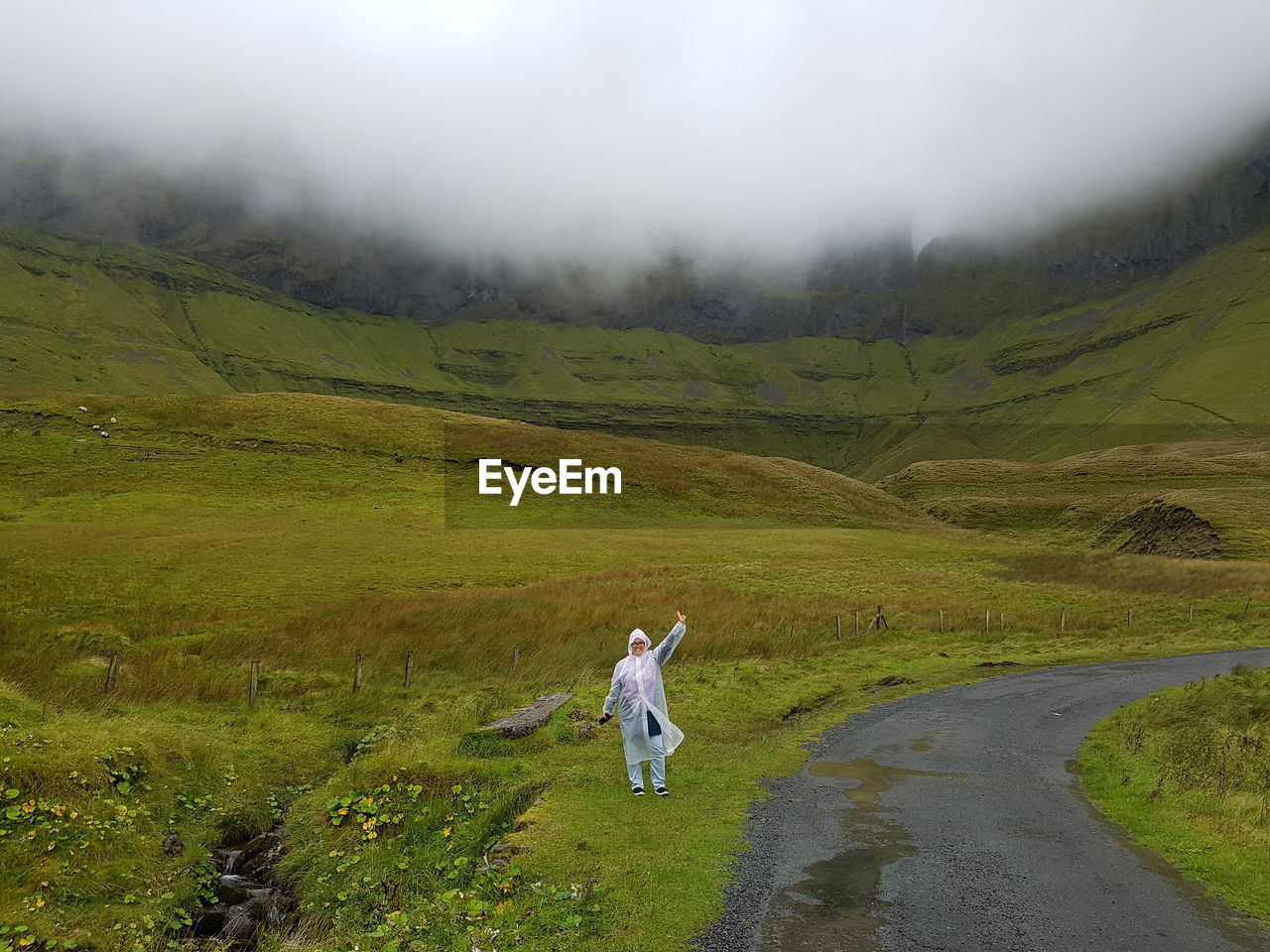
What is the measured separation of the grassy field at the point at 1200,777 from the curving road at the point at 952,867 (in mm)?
478

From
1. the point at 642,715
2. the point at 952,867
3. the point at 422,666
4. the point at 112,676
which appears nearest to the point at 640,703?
the point at 642,715

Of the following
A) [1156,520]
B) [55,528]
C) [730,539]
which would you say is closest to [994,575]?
[730,539]

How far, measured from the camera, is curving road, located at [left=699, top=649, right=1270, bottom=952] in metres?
8.20

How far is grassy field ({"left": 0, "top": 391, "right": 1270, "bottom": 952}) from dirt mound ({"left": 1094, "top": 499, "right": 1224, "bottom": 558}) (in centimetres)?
692

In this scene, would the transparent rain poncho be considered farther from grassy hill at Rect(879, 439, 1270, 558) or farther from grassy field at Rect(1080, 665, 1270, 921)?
grassy hill at Rect(879, 439, 1270, 558)

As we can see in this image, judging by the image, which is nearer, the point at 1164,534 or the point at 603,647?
the point at 603,647

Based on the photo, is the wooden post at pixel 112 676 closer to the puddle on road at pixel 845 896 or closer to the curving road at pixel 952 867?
the curving road at pixel 952 867

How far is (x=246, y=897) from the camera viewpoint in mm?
11531

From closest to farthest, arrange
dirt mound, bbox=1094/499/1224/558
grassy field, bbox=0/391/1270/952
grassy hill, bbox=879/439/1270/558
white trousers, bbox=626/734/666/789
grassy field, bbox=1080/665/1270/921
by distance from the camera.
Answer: grassy field, bbox=1080/665/1270/921, grassy field, bbox=0/391/1270/952, white trousers, bbox=626/734/666/789, dirt mound, bbox=1094/499/1224/558, grassy hill, bbox=879/439/1270/558

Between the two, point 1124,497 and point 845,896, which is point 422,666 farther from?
point 1124,497

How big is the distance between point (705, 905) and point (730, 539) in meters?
63.8

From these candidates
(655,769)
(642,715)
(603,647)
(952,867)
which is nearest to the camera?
(952,867)

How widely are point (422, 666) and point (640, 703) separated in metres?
14.5

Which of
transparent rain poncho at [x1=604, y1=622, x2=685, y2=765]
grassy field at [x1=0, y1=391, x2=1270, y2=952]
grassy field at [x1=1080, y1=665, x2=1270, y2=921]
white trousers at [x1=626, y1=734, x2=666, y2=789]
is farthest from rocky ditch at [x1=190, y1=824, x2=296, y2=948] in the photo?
grassy field at [x1=1080, y1=665, x2=1270, y2=921]
